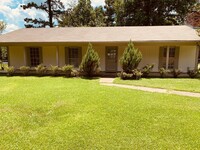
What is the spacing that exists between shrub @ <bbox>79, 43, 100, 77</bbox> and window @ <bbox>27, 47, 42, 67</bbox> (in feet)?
14.5

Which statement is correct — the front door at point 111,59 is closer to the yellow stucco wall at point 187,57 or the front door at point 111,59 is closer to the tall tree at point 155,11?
the yellow stucco wall at point 187,57

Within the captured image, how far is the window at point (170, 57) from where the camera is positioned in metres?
12.5

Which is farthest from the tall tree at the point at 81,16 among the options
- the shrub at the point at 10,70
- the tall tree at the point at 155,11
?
the shrub at the point at 10,70

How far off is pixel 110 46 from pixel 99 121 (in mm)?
9182

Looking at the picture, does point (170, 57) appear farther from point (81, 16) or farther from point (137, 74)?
point (81, 16)

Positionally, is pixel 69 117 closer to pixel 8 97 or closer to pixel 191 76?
pixel 8 97

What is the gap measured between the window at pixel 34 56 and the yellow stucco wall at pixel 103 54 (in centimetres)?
34

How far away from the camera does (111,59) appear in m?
13.4

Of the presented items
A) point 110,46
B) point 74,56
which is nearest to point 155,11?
point 110,46

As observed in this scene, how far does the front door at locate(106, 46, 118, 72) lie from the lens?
1330 cm

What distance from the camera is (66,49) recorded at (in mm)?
13625

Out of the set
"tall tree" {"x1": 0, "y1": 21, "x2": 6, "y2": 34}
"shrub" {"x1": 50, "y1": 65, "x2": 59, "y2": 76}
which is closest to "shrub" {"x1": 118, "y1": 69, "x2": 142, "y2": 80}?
"shrub" {"x1": 50, "y1": 65, "x2": 59, "y2": 76}

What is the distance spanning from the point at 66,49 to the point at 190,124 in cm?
1080

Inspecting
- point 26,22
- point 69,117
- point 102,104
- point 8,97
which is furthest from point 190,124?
point 26,22
